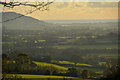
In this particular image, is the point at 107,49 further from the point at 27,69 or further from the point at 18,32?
the point at 18,32

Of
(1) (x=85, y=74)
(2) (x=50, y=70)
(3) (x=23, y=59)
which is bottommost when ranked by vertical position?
(1) (x=85, y=74)

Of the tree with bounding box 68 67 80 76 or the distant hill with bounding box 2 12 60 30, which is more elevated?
the distant hill with bounding box 2 12 60 30

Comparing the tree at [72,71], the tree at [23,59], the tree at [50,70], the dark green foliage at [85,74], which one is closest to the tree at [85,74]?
the dark green foliage at [85,74]

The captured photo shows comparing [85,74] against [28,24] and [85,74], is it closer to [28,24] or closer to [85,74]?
[85,74]

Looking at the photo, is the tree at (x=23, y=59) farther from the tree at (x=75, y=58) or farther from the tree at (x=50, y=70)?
the tree at (x=75, y=58)

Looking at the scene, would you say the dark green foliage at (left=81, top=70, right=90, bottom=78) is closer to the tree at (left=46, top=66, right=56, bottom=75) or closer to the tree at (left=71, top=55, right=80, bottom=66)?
the tree at (left=71, top=55, right=80, bottom=66)

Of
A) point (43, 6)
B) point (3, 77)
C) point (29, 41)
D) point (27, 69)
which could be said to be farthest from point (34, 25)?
point (43, 6)

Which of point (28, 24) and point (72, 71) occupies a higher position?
point (28, 24)

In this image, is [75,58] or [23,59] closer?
[23,59]

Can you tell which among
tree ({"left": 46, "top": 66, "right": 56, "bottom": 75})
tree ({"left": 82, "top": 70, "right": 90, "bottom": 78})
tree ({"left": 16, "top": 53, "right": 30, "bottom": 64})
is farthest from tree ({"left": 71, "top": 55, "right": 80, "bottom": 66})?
tree ({"left": 16, "top": 53, "right": 30, "bottom": 64})

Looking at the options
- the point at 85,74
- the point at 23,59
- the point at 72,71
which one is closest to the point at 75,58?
the point at 72,71

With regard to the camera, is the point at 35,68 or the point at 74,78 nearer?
the point at 74,78
